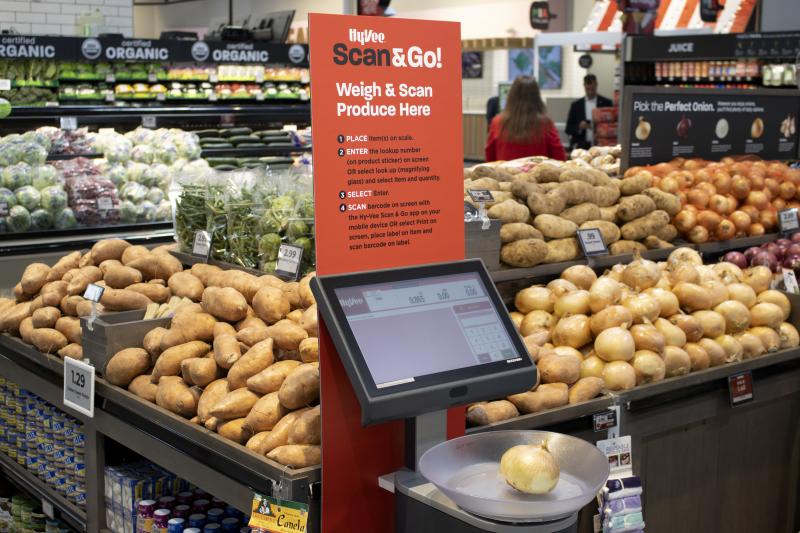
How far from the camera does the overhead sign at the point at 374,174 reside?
200cm

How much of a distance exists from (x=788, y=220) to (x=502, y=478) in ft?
10.7

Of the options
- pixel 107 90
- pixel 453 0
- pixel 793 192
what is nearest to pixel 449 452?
pixel 793 192

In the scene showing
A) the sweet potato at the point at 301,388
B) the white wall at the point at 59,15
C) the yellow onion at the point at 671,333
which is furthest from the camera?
the white wall at the point at 59,15

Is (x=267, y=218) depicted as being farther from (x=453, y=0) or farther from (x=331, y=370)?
(x=453, y=0)

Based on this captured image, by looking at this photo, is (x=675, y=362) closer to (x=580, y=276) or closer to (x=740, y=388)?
(x=740, y=388)

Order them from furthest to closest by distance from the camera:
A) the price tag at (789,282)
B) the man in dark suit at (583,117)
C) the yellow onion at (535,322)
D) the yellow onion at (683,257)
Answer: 1. the man in dark suit at (583,117)
2. the price tag at (789,282)
3. the yellow onion at (683,257)
4. the yellow onion at (535,322)

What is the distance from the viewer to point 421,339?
1984mm

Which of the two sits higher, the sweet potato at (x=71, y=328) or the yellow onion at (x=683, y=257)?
the yellow onion at (x=683, y=257)

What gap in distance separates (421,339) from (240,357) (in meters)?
0.76

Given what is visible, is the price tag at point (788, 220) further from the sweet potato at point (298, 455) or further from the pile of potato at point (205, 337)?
the sweet potato at point (298, 455)

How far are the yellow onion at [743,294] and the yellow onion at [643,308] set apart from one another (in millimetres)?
486

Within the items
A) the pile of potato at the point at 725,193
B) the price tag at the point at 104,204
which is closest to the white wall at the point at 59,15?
the price tag at the point at 104,204

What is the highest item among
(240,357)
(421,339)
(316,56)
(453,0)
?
(453,0)

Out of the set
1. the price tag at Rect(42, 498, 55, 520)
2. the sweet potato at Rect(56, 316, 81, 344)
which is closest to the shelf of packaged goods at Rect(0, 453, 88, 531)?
the price tag at Rect(42, 498, 55, 520)
